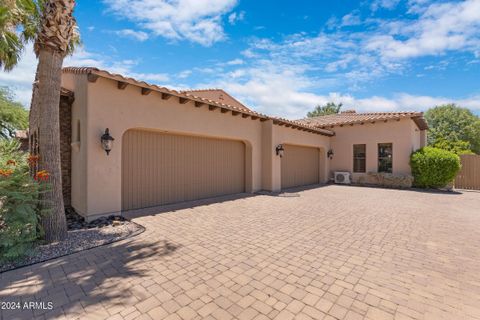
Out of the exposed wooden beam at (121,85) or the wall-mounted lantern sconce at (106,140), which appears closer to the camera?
the wall-mounted lantern sconce at (106,140)

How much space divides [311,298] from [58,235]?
15.4 feet

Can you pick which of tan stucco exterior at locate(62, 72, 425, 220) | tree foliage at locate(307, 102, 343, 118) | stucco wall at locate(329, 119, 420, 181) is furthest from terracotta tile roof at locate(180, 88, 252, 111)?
tree foliage at locate(307, 102, 343, 118)

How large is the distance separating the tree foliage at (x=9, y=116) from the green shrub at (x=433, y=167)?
31.8m

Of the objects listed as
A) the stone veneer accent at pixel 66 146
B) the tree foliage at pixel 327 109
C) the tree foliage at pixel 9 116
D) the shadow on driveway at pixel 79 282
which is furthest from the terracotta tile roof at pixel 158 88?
the tree foliage at pixel 327 109

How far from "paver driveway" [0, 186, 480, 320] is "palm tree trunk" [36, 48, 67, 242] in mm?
1036

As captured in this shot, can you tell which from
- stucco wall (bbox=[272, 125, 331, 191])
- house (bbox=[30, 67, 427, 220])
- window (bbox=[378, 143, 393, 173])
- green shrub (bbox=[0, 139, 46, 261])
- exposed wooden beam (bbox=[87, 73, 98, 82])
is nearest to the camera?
green shrub (bbox=[0, 139, 46, 261])

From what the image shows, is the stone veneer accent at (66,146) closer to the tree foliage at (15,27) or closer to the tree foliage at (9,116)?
the tree foliage at (15,27)

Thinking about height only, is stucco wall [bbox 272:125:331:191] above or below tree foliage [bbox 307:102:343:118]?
below

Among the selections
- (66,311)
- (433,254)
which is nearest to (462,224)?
(433,254)

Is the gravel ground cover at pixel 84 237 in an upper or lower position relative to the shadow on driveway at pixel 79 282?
upper

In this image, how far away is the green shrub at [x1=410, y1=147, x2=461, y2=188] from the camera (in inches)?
460

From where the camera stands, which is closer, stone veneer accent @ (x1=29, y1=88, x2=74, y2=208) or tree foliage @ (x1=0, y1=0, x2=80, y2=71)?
tree foliage @ (x1=0, y1=0, x2=80, y2=71)

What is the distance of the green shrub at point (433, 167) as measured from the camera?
38.3 ft

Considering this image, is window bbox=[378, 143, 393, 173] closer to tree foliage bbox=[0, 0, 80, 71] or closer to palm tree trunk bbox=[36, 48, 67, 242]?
palm tree trunk bbox=[36, 48, 67, 242]
